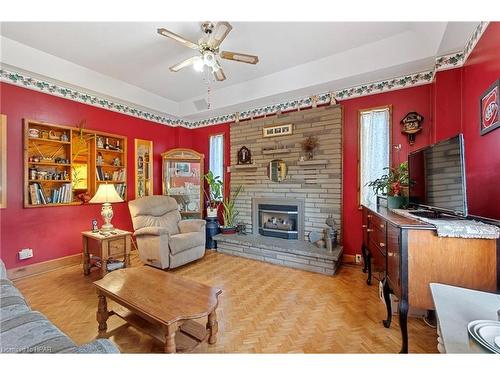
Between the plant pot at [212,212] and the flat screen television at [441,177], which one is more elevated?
the flat screen television at [441,177]

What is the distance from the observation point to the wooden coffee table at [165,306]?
4.52ft

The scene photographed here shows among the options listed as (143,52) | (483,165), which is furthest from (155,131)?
(483,165)

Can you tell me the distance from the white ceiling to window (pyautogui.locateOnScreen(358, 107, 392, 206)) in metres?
0.49

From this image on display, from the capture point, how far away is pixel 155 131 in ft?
14.4

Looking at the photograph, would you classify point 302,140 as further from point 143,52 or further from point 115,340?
point 115,340

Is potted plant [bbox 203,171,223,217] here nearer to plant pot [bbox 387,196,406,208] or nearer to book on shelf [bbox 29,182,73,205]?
book on shelf [bbox 29,182,73,205]

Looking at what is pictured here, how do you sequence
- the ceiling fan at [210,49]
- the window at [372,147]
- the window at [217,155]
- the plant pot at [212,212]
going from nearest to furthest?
the ceiling fan at [210,49] < the window at [372,147] < the plant pot at [212,212] < the window at [217,155]

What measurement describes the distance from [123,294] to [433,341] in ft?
7.56

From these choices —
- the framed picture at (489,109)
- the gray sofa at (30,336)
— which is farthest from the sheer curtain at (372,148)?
the gray sofa at (30,336)

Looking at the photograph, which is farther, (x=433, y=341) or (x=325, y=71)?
(x=325, y=71)

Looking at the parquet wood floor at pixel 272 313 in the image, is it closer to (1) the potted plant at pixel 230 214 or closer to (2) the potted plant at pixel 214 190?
(1) the potted plant at pixel 230 214

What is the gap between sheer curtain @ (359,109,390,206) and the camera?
9.92ft

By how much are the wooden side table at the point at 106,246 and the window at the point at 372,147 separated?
324 centimetres

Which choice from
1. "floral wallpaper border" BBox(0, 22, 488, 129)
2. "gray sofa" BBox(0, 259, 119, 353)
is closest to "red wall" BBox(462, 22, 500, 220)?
"floral wallpaper border" BBox(0, 22, 488, 129)
